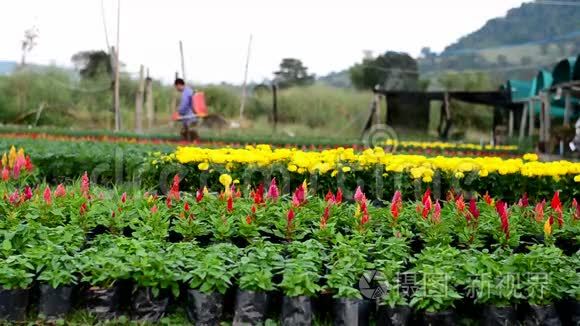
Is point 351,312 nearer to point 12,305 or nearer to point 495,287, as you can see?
point 495,287

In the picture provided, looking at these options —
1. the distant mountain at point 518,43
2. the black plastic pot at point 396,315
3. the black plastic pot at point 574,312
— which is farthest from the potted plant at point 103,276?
the distant mountain at point 518,43

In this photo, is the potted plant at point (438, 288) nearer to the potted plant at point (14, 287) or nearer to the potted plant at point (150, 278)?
the potted plant at point (150, 278)

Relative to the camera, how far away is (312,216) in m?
4.16

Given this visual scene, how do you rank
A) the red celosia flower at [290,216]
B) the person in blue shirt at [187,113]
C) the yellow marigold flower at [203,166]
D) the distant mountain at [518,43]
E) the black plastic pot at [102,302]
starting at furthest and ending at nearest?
the distant mountain at [518,43] → the person in blue shirt at [187,113] → the yellow marigold flower at [203,166] → the red celosia flower at [290,216] → the black plastic pot at [102,302]

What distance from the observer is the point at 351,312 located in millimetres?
3230

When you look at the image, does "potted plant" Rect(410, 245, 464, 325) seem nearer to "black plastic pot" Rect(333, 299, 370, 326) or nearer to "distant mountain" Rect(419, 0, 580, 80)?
"black plastic pot" Rect(333, 299, 370, 326)

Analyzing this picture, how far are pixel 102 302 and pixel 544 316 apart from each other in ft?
7.32

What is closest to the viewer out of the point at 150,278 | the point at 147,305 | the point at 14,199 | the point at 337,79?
the point at 150,278

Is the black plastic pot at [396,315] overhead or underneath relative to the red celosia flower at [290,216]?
underneath

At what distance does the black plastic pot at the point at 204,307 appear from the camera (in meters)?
3.32

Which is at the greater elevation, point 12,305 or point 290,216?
point 290,216

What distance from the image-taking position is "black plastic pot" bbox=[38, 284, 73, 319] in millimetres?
3348

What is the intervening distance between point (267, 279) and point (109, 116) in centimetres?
2272

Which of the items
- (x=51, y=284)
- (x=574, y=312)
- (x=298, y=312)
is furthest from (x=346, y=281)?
(x=51, y=284)
